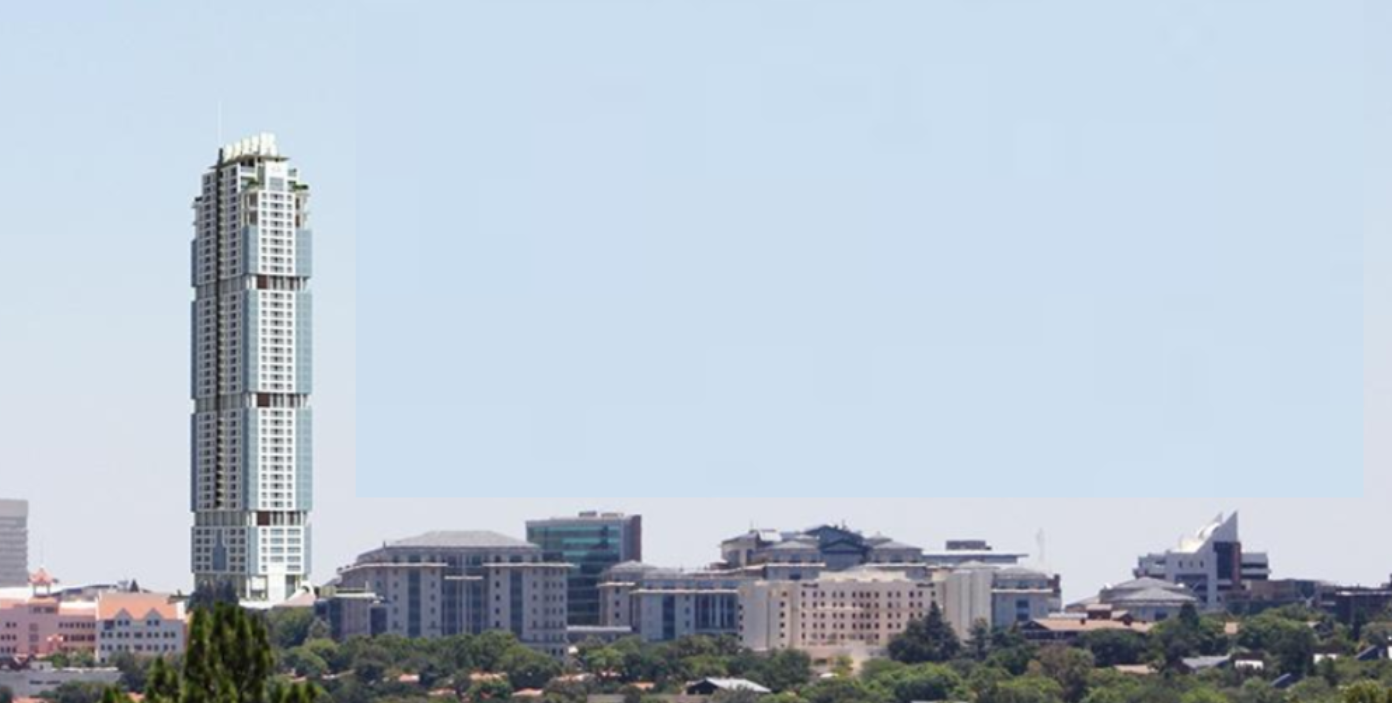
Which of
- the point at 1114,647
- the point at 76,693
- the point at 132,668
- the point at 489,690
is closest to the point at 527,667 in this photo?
the point at 489,690

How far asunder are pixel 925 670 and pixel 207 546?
16301 millimetres

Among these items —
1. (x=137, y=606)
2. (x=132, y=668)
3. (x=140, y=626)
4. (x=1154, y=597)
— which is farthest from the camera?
(x=1154, y=597)

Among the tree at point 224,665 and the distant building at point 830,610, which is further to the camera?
the distant building at point 830,610

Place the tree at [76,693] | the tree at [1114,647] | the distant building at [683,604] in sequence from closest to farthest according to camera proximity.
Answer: the tree at [76,693] → the tree at [1114,647] → the distant building at [683,604]

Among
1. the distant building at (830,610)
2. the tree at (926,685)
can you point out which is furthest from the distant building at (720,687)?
the distant building at (830,610)

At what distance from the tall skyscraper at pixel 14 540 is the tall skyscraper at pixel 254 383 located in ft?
101

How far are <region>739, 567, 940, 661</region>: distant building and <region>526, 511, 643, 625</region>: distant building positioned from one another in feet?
20.3

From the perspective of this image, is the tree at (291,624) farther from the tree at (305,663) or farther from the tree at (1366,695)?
the tree at (1366,695)

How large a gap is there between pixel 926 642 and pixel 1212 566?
19.8 m

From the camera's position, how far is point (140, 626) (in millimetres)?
79812

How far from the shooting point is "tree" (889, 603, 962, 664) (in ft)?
258

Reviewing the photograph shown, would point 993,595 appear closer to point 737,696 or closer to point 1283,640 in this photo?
point 1283,640

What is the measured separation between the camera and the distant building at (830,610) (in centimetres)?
8406

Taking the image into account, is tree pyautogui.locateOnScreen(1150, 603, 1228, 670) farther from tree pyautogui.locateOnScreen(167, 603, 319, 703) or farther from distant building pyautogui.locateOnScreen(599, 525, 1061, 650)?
tree pyautogui.locateOnScreen(167, 603, 319, 703)
